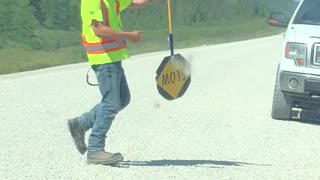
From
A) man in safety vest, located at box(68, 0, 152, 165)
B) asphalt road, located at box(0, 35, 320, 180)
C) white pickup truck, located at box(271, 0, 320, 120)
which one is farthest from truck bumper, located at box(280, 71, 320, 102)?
man in safety vest, located at box(68, 0, 152, 165)

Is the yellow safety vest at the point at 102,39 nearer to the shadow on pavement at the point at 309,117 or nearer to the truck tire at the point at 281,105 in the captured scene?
the truck tire at the point at 281,105

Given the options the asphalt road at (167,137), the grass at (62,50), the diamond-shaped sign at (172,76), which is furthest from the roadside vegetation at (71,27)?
the diamond-shaped sign at (172,76)

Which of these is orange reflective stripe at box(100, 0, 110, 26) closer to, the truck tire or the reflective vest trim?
the reflective vest trim

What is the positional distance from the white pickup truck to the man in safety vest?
3.32 metres

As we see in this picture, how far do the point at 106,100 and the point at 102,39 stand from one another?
54 centimetres

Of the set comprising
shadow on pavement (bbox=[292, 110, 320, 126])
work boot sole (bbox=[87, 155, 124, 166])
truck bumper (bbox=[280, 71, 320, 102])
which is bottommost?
shadow on pavement (bbox=[292, 110, 320, 126])

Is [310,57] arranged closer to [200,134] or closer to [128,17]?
[200,134]

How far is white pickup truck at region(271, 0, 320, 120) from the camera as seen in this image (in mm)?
9344

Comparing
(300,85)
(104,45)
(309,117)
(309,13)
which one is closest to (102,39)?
(104,45)

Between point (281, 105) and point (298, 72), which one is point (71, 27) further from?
point (298, 72)

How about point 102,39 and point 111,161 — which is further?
point 111,161

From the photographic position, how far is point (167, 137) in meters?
8.37

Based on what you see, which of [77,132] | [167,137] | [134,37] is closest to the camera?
[134,37]

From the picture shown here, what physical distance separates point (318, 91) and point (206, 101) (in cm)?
271
